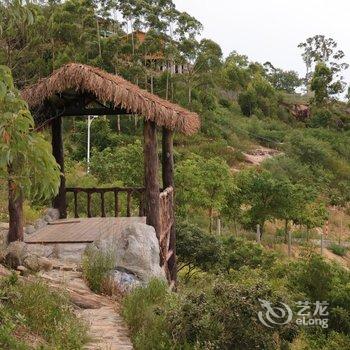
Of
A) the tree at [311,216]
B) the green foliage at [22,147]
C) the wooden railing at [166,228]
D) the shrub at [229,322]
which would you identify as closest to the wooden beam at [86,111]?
→ the wooden railing at [166,228]

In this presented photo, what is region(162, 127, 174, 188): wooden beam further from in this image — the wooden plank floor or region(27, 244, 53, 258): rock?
region(27, 244, 53, 258): rock

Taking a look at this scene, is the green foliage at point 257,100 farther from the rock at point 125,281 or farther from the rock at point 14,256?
the rock at point 14,256

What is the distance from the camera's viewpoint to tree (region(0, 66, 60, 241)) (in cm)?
269

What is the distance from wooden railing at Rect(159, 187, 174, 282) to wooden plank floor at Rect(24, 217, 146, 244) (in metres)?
0.32

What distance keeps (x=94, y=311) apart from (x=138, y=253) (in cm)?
133

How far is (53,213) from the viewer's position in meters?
9.18

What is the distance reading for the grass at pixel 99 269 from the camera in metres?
6.00

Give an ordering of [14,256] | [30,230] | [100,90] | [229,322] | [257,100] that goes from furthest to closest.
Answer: [257,100]
[30,230]
[100,90]
[14,256]
[229,322]

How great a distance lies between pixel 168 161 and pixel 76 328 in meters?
4.80

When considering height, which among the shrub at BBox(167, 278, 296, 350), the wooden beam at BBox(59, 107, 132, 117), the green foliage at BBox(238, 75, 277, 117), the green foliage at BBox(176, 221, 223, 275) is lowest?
the green foliage at BBox(176, 221, 223, 275)

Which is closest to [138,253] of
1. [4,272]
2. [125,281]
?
[125,281]

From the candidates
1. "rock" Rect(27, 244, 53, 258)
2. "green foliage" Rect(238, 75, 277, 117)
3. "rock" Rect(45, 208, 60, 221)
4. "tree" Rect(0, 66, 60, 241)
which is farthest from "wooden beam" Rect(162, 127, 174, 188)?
"green foliage" Rect(238, 75, 277, 117)

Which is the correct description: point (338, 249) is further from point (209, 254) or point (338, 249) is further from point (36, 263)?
point (36, 263)

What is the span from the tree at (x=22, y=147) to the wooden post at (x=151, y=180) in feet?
13.8
